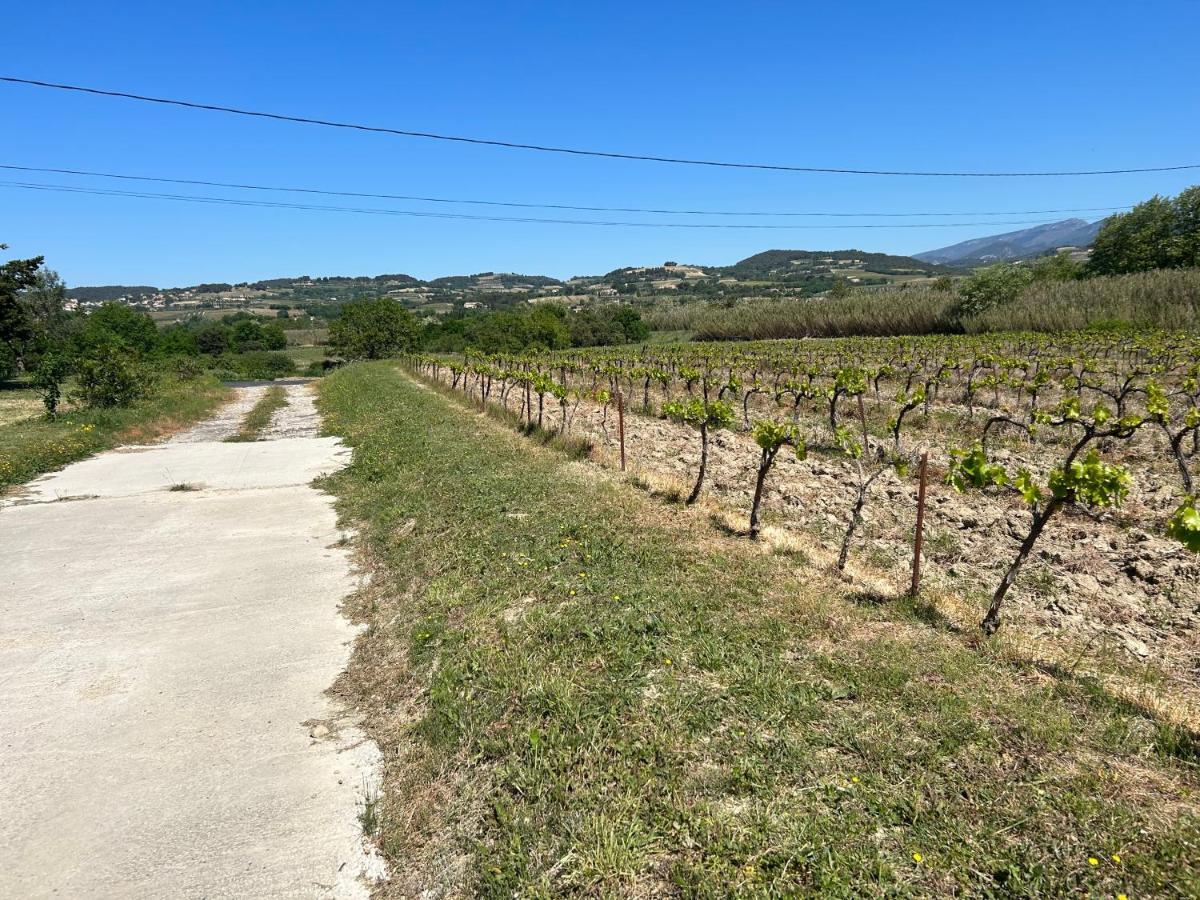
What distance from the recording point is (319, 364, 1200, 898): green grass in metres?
2.96

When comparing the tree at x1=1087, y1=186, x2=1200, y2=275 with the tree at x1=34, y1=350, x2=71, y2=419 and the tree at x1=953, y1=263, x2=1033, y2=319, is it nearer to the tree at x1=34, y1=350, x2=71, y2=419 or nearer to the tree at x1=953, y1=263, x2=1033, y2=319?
the tree at x1=953, y1=263, x2=1033, y2=319

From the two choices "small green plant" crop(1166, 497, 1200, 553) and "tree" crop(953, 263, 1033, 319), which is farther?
"tree" crop(953, 263, 1033, 319)

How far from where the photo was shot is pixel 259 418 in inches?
934

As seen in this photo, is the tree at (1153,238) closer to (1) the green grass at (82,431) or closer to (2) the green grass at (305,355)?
(1) the green grass at (82,431)

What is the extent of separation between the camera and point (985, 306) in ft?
147

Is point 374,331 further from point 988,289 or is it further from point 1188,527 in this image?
point 1188,527

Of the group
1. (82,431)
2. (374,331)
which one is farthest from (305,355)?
(82,431)

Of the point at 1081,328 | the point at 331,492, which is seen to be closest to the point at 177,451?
A: the point at 331,492

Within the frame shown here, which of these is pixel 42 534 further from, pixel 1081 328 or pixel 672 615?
pixel 1081 328

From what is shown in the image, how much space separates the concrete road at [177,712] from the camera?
3586mm

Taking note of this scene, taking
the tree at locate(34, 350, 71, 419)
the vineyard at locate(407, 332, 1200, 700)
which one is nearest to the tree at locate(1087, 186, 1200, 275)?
the vineyard at locate(407, 332, 1200, 700)

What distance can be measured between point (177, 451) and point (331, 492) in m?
7.54

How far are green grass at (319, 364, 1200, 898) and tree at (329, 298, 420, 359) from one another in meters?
61.4

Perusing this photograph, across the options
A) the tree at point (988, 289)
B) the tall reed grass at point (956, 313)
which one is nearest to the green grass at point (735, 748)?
the tall reed grass at point (956, 313)
